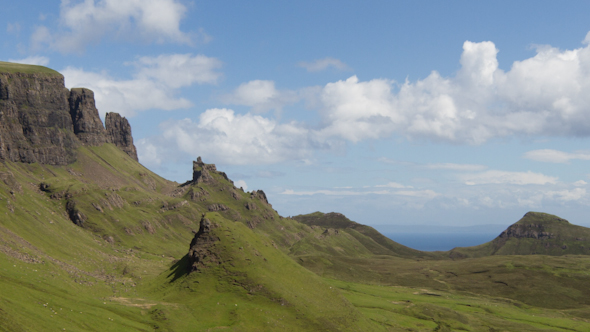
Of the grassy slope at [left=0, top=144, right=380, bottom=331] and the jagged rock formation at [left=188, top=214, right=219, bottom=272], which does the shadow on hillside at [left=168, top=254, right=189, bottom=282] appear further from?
the jagged rock formation at [left=188, top=214, right=219, bottom=272]

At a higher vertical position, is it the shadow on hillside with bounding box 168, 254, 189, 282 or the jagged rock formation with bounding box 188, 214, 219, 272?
the jagged rock formation with bounding box 188, 214, 219, 272

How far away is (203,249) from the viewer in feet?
521

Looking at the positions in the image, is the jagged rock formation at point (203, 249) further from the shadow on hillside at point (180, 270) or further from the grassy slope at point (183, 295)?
the shadow on hillside at point (180, 270)

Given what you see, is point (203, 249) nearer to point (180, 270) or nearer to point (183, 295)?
point (180, 270)

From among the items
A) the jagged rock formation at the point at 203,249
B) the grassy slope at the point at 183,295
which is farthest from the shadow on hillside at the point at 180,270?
the jagged rock formation at the point at 203,249

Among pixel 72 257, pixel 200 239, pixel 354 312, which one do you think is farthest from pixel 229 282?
pixel 72 257

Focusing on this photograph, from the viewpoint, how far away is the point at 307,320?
130125 mm

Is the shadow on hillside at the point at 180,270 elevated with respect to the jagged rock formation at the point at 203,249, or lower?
lower

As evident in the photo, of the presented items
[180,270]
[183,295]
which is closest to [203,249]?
[180,270]

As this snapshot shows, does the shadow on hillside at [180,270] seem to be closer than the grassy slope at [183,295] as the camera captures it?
No

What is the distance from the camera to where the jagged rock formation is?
15550 centimetres

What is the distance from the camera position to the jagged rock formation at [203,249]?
510 ft

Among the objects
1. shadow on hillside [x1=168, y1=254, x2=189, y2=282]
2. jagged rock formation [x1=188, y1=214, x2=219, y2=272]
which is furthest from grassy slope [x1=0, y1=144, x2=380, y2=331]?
jagged rock formation [x1=188, y1=214, x2=219, y2=272]

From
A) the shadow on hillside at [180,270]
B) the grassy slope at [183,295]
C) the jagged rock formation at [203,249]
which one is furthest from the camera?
the shadow on hillside at [180,270]
